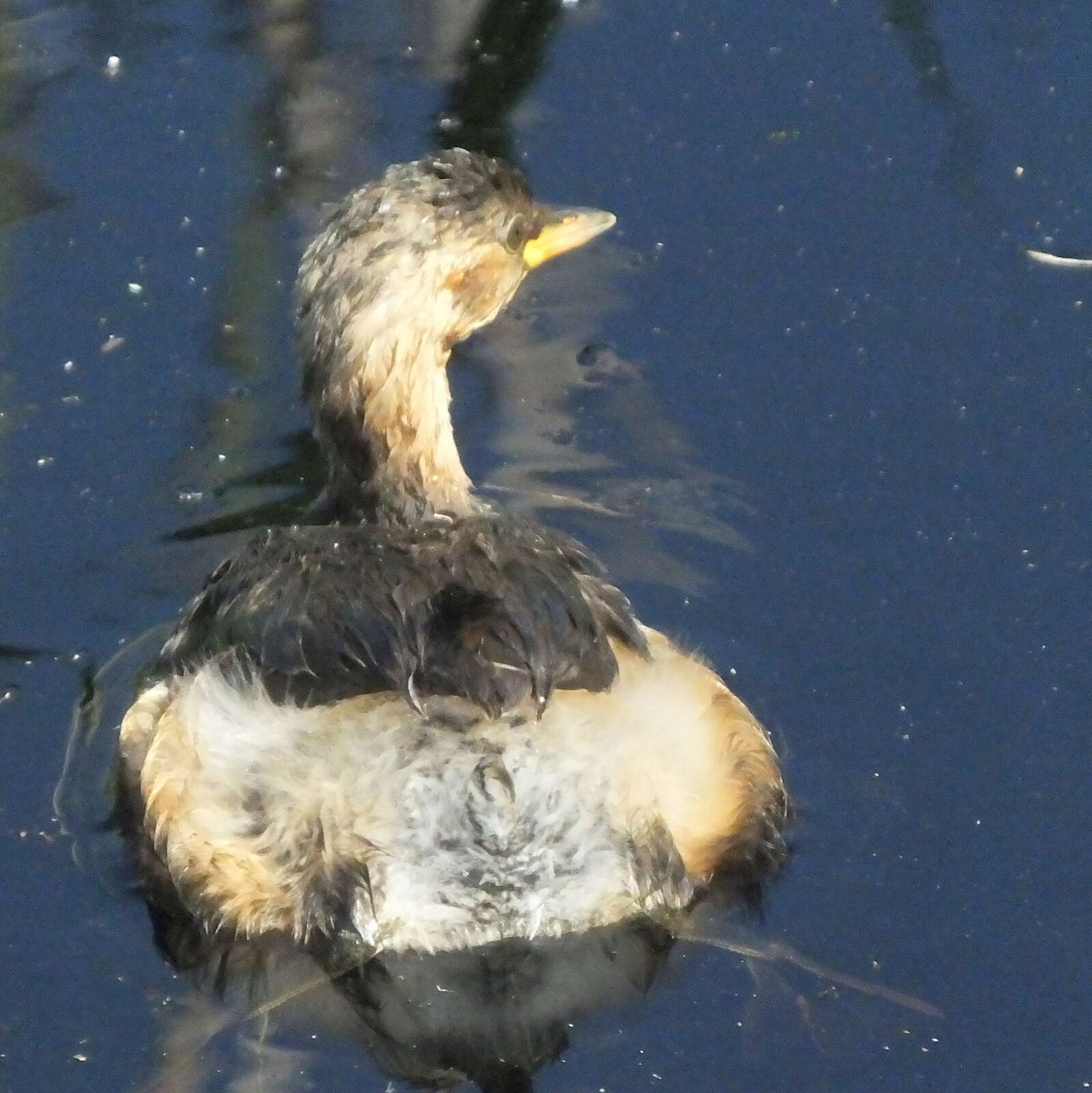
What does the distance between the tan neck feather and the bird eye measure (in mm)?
316

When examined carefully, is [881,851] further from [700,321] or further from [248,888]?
[700,321]

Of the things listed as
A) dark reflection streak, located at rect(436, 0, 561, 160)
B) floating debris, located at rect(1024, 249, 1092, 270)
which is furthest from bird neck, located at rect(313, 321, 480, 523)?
floating debris, located at rect(1024, 249, 1092, 270)

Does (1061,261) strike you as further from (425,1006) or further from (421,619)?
(425,1006)

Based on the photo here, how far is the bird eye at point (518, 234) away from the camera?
5000 millimetres

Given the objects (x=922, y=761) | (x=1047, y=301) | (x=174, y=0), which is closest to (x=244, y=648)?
(x=922, y=761)

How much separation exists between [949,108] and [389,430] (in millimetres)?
2335

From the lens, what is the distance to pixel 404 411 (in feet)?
15.6

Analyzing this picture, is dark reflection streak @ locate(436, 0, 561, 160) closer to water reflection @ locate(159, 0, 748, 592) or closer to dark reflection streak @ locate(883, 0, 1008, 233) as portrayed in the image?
water reflection @ locate(159, 0, 748, 592)

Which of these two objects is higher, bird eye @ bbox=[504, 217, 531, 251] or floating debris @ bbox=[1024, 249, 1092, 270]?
bird eye @ bbox=[504, 217, 531, 251]

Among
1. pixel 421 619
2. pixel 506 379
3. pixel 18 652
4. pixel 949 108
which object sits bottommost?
pixel 18 652

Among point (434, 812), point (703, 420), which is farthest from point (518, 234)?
point (434, 812)

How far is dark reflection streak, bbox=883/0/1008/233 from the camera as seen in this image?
19.4 feet

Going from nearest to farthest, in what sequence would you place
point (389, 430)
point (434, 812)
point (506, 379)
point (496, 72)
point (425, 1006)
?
1. point (434, 812)
2. point (425, 1006)
3. point (389, 430)
4. point (506, 379)
5. point (496, 72)

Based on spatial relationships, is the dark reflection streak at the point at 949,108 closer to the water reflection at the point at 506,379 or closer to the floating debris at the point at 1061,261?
the floating debris at the point at 1061,261
